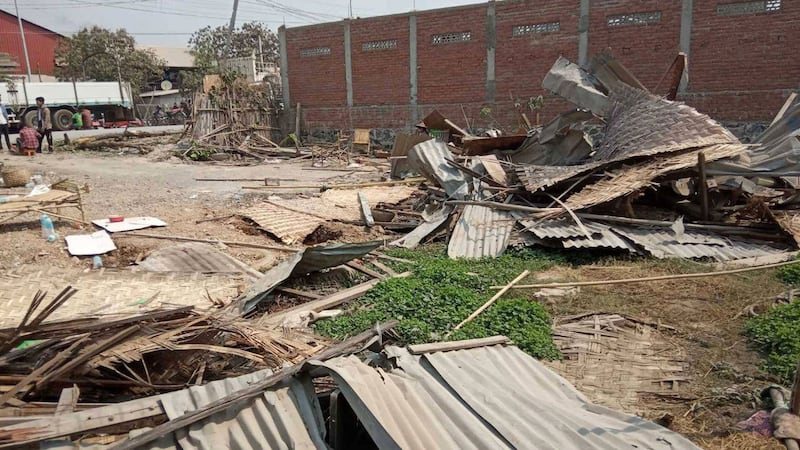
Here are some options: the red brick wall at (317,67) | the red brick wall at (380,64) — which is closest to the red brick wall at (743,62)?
the red brick wall at (380,64)

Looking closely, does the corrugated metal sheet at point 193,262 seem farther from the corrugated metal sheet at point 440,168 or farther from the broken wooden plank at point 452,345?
the corrugated metal sheet at point 440,168

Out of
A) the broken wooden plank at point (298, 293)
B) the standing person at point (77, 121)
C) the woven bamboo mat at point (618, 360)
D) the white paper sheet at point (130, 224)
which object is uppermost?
the standing person at point (77, 121)

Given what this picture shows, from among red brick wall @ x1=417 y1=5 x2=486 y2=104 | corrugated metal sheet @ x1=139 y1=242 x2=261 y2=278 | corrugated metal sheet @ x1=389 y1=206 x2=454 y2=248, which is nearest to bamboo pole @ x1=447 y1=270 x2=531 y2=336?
corrugated metal sheet @ x1=389 y1=206 x2=454 y2=248

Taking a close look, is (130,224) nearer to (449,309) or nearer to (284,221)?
(284,221)

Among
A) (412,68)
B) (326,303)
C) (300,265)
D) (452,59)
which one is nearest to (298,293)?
(300,265)

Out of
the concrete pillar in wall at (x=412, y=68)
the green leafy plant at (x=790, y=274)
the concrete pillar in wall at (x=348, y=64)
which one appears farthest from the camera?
the concrete pillar in wall at (x=348, y=64)

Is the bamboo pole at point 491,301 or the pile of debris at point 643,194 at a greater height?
the pile of debris at point 643,194

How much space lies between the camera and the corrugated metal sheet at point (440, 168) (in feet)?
26.9

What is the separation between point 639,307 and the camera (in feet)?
15.7

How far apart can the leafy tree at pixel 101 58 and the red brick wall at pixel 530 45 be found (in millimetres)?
25569

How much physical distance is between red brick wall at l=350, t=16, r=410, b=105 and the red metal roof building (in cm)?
3101

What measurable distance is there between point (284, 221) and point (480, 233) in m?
2.97

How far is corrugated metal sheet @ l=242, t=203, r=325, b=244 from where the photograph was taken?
288 inches

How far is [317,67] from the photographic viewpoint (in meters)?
19.8
